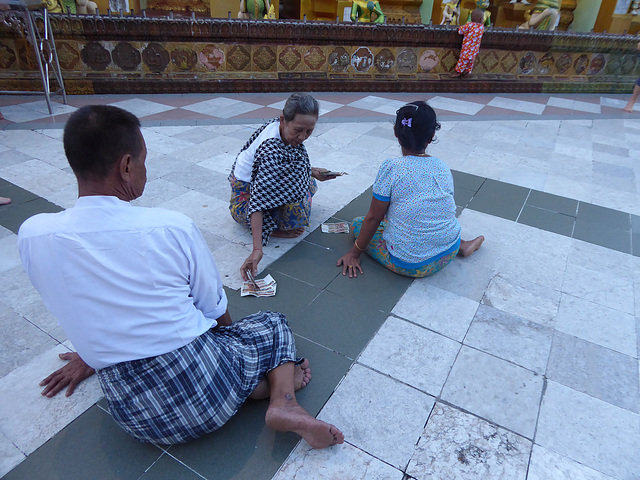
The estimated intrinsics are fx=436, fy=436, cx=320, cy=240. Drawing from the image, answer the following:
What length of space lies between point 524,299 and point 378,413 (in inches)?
55.1

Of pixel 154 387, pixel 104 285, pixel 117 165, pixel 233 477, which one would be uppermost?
pixel 117 165

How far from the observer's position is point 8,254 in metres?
2.92

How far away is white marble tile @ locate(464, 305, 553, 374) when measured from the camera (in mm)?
2338

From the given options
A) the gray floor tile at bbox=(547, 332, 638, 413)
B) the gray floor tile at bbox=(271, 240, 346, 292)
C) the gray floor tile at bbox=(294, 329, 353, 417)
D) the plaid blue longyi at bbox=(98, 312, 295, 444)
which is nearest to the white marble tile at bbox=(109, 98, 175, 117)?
the gray floor tile at bbox=(271, 240, 346, 292)

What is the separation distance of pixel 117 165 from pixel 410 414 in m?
1.59

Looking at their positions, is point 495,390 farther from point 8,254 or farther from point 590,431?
point 8,254

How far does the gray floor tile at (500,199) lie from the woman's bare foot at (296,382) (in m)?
2.54

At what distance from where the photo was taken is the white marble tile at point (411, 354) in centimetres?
217

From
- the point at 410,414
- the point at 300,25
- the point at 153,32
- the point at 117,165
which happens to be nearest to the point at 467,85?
the point at 300,25

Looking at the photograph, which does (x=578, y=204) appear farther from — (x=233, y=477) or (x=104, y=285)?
(x=104, y=285)

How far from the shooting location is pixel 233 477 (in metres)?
1.68

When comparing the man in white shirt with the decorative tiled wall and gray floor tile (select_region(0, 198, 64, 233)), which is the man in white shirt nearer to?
gray floor tile (select_region(0, 198, 64, 233))

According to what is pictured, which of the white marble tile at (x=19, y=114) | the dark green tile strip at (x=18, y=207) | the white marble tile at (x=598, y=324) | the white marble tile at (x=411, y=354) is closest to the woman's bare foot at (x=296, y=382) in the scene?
the white marble tile at (x=411, y=354)

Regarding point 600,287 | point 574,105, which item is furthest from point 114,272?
point 574,105
